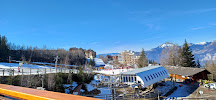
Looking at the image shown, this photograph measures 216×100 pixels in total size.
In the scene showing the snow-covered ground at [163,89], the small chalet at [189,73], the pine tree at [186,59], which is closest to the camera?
the snow-covered ground at [163,89]

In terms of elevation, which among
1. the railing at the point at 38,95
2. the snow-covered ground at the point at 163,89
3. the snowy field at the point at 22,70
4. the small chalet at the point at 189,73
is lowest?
the snow-covered ground at the point at 163,89

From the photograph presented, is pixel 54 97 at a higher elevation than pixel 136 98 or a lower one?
higher

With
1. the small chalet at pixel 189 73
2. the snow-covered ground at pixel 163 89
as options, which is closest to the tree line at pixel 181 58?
the small chalet at pixel 189 73

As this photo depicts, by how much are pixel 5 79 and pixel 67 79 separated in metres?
8.71

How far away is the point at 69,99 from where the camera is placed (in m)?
1.45

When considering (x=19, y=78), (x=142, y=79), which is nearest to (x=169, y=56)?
(x=142, y=79)

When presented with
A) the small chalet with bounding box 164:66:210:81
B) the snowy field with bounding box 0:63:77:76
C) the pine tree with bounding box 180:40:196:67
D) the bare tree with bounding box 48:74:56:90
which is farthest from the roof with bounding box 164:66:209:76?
the bare tree with bounding box 48:74:56:90

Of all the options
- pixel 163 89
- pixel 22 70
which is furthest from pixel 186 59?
pixel 22 70

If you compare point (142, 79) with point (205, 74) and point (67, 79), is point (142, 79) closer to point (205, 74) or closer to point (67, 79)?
point (67, 79)

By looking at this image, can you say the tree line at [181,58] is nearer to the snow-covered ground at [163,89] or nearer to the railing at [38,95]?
the snow-covered ground at [163,89]

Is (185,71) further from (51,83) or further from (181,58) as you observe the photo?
(51,83)

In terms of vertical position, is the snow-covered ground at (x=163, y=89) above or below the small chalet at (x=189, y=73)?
below

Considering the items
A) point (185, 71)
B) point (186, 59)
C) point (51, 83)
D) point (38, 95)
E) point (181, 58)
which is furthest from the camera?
point (181, 58)

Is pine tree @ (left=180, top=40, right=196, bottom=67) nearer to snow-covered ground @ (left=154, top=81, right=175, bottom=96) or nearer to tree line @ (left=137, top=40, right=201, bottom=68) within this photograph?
tree line @ (left=137, top=40, right=201, bottom=68)
